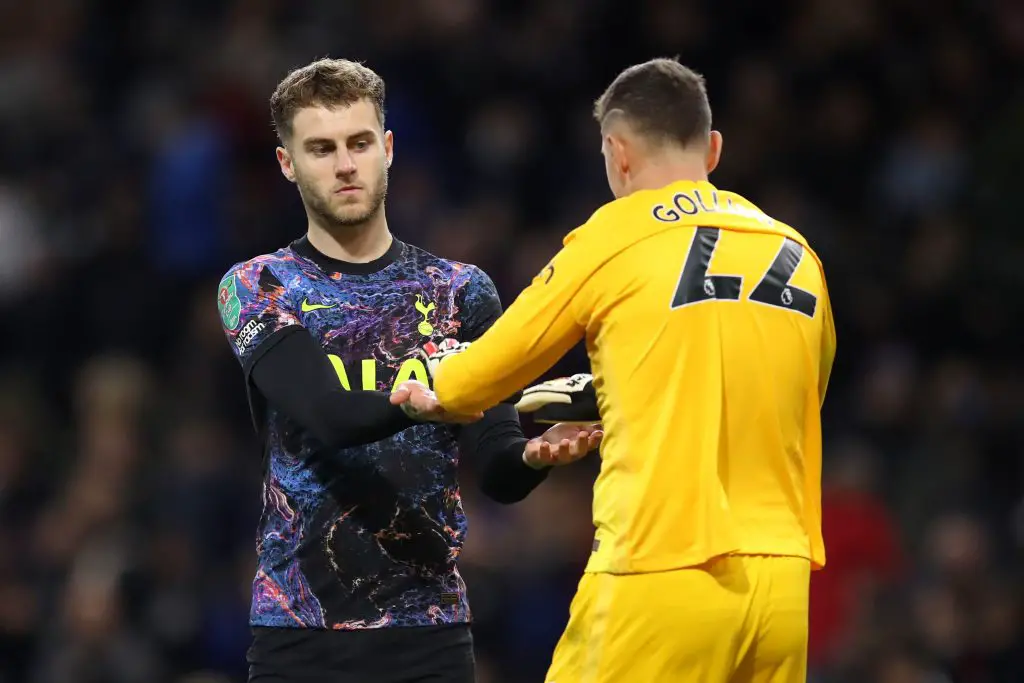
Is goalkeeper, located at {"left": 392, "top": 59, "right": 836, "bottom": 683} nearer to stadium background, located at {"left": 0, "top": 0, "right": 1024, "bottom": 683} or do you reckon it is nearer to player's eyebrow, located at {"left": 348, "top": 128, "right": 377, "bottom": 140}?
player's eyebrow, located at {"left": 348, "top": 128, "right": 377, "bottom": 140}

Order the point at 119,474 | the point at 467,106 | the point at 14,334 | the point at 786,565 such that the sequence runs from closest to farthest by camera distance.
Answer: the point at 786,565 < the point at 119,474 < the point at 14,334 < the point at 467,106

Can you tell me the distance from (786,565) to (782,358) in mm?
503

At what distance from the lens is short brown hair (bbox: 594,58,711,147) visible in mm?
4254

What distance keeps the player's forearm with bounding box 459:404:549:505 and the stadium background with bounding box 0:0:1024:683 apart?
11.6 ft

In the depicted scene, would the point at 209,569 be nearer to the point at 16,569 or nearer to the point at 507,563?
the point at 16,569

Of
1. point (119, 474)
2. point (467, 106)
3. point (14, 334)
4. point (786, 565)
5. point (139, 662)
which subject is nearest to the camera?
point (786, 565)

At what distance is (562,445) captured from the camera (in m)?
4.68

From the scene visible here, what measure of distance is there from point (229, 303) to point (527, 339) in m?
1.11

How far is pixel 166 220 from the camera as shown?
1039cm

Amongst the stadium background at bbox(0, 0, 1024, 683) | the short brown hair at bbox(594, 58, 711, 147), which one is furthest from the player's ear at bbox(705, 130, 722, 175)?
the stadium background at bbox(0, 0, 1024, 683)

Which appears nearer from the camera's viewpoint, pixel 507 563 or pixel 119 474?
pixel 507 563

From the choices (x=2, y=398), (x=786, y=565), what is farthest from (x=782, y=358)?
(x=2, y=398)

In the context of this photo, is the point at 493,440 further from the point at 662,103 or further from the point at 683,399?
the point at 662,103

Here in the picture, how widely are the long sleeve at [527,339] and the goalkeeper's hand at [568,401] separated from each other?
271 mm
